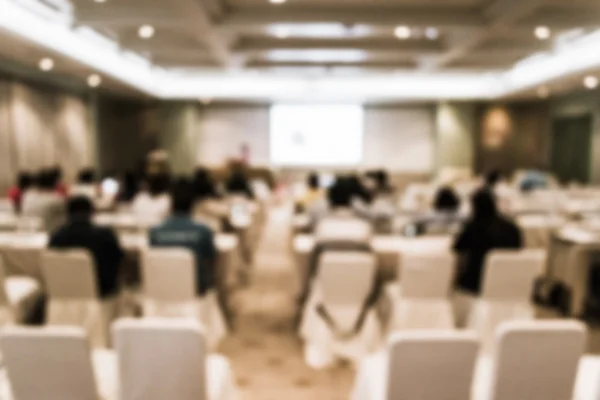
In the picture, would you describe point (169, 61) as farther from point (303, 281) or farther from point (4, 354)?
point (4, 354)

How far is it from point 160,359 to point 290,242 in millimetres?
5753

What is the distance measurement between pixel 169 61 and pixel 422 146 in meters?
9.13

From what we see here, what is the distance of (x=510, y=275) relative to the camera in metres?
4.11

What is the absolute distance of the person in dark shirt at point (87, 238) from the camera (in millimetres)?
4137

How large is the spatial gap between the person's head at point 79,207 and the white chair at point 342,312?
5.97ft

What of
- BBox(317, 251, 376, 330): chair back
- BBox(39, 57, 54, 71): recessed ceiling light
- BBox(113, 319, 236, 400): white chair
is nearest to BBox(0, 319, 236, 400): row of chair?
BBox(113, 319, 236, 400): white chair

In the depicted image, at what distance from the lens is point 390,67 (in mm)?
11789

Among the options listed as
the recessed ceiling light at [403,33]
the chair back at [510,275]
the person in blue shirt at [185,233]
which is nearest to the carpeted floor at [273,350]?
the person in blue shirt at [185,233]

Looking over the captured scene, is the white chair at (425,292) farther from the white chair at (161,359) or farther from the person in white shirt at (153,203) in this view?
the person in white shirt at (153,203)

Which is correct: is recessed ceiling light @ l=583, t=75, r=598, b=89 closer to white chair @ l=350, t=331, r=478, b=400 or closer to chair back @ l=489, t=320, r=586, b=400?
chair back @ l=489, t=320, r=586, b=400

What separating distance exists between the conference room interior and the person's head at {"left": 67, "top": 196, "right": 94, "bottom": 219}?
0.01 metres

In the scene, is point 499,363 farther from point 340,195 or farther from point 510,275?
point 340,195

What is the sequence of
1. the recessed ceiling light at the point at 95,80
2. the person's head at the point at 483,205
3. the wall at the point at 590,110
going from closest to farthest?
the person's head at the point at 483,205
the recessed ceiling light at the point at 95,80
the wall at the point at 590,110

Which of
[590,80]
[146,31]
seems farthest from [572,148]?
[146,31]
